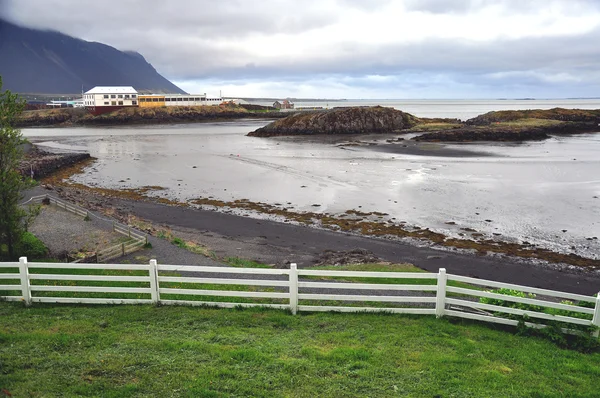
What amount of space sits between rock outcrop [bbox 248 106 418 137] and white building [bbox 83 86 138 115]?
7543 centimetres

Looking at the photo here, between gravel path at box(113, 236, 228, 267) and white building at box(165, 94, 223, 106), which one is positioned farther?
white building at box(165, 94, 223, 106)

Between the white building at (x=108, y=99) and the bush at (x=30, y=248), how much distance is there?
5700 inches

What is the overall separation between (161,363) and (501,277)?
601 inches

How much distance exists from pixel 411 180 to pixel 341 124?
6263 cm

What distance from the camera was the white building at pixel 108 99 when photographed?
149500mm

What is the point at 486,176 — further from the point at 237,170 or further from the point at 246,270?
the point at 246,270

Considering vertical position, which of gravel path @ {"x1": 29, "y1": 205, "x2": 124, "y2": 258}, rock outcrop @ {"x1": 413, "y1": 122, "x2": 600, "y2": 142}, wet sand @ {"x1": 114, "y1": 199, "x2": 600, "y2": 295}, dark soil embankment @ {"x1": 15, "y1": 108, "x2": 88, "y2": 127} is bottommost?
wet sand @ {"x1": 114, "y1": 199, "x2": 600, "y2": 295}

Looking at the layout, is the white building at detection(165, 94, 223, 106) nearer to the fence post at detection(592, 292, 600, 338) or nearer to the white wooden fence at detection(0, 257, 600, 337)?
the white wooden fence at detection(0, 257, 600, 337)

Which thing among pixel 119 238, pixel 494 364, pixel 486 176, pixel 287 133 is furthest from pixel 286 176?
pixel 287 133

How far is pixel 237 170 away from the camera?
5022 cm

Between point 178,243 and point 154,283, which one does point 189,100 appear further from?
point 154,283

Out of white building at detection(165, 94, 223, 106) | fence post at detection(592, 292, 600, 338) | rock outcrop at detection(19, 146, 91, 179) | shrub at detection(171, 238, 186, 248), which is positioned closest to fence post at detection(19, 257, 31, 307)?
shrub at detection(171, 238, 186, 248)

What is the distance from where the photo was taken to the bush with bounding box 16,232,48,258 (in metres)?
16.3

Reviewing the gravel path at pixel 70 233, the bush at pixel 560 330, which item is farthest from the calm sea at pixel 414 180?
the bush at pixel 560 330
